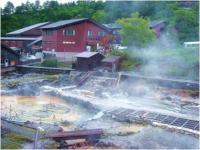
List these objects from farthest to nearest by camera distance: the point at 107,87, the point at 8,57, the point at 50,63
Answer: the point at 8,57 < the point at 50,63 < the point at 107,87

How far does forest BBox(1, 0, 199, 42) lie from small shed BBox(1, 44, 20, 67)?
11120 mm

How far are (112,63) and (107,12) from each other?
1950 cm

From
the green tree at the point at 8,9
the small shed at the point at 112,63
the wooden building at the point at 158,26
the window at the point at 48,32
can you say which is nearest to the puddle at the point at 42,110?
the small shed at the point at 112,63

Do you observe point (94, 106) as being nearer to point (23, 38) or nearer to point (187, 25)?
point (187, 25)

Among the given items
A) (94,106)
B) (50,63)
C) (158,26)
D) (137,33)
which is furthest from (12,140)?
(158,26)

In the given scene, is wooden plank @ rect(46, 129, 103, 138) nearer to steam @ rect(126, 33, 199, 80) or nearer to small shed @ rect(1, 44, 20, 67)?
steam @ rect(126, 33, 199, 80)

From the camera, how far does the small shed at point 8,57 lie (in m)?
→ 24.6

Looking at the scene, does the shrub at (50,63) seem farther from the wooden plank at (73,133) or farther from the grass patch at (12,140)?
the grass patch at (12,140)

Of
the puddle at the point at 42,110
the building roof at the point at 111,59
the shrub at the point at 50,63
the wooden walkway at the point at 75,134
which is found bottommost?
the puddle at the point at 42,110

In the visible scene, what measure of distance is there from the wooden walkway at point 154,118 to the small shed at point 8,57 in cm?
1325

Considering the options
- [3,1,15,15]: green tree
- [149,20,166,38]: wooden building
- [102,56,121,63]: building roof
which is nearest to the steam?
[102,56,121,63]: building roof

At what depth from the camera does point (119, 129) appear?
1192 cm

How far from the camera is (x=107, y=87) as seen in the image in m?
18.6

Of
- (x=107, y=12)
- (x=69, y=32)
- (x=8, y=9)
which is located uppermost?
(x=8, y=9)
